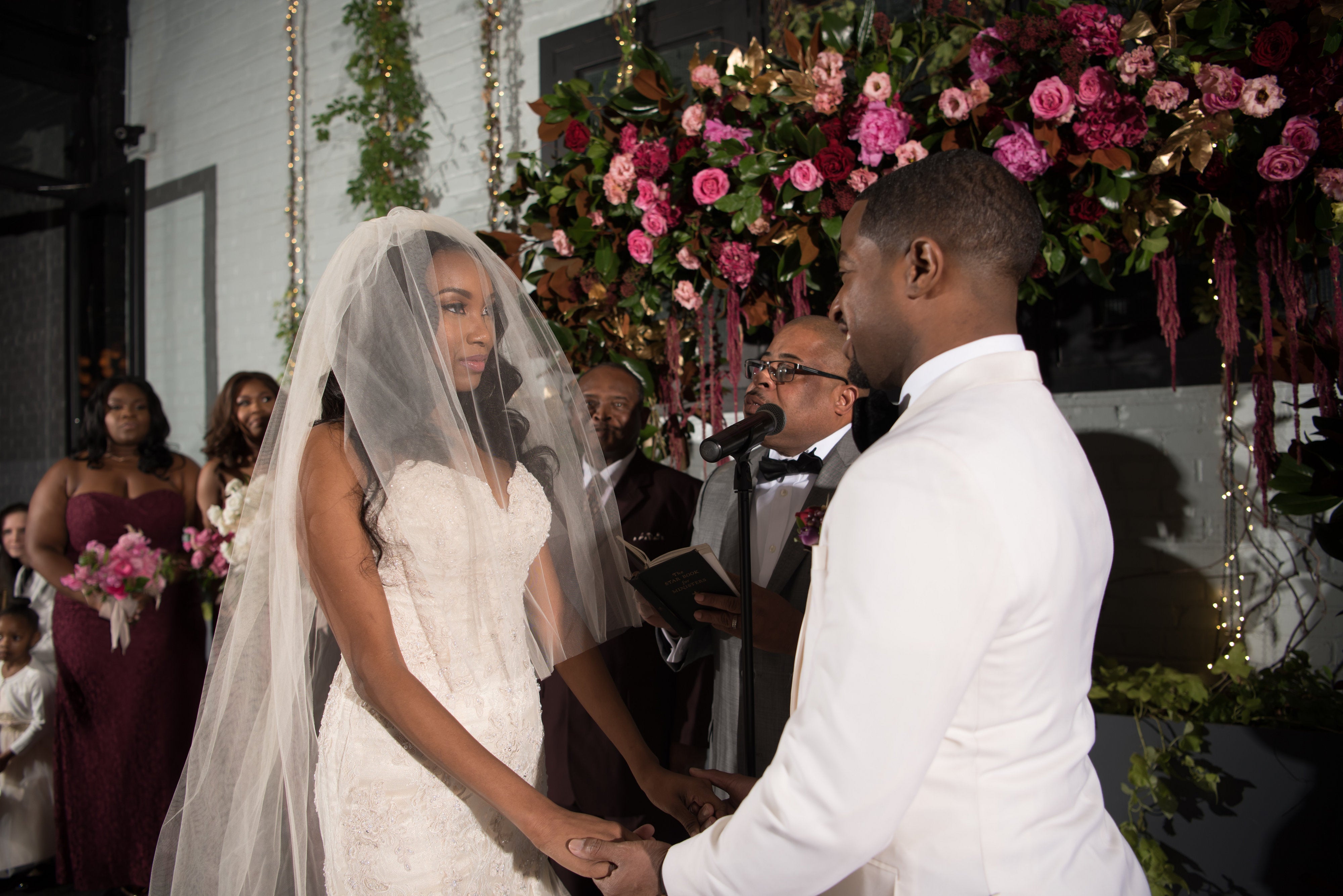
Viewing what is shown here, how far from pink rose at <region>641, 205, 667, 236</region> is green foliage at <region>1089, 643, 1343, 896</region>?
2.01m

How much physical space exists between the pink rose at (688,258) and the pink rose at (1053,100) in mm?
1152

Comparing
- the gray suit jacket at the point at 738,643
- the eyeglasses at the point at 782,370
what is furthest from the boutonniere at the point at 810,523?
the eyeglasses at the point at 782,370

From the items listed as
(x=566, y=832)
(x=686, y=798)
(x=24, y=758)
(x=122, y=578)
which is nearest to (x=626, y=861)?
(x=566, y=832)

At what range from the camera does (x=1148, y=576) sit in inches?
131

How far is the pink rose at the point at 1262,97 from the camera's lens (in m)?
2.27

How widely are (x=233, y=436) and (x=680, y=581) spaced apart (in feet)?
9.70

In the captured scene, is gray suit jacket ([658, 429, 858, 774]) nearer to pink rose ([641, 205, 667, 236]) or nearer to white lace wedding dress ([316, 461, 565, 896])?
white lace wedding dress ([316, 461, 565, 896])

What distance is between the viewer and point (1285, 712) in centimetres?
263

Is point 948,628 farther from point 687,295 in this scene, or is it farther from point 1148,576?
point 1148,576

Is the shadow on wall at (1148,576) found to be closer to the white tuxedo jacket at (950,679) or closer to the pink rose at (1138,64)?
the pink rose at (1138,64)

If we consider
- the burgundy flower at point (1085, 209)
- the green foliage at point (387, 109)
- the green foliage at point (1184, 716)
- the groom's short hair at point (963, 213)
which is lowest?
the green foliage at point (1184, 716)

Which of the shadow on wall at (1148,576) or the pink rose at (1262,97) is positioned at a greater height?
the pink rose at (1262,97)

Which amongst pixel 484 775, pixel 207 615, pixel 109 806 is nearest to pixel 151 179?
pixel 207 615

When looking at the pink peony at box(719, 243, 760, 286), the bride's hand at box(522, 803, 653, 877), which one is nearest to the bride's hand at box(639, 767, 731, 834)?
the bride's hand at box(522, 803, 653, 877)
